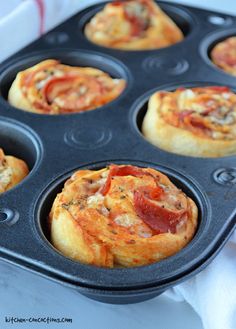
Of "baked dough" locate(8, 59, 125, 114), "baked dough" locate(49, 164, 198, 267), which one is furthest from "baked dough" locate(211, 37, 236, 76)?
"baked dough" locate(49, 164, 198, 267)

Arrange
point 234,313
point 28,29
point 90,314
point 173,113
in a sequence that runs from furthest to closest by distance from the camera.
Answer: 1. point 28,29
2. point 173,113
3. point 90,314
4. point 234,313

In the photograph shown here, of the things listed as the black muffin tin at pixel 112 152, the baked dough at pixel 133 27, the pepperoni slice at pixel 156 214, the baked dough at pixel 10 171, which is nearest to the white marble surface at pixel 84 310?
the black muffin tin at pixel 112 152

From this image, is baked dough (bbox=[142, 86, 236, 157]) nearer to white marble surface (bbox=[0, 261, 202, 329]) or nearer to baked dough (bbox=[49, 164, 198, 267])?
baked dough (bbox=[49, 164, 198, 267])

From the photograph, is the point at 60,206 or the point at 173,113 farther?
the point at 173,113

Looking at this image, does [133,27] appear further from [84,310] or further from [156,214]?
[84,310]

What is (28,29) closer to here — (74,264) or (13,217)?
(13,217)

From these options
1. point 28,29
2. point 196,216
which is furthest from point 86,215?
point 28,29

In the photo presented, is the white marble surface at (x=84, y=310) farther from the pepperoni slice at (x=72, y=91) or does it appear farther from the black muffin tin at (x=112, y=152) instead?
the pepperoni slice at (x=72, y=91)
